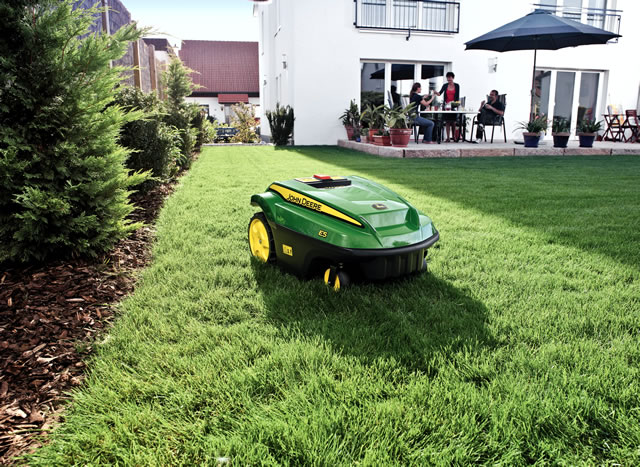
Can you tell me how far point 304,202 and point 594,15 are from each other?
683 inches

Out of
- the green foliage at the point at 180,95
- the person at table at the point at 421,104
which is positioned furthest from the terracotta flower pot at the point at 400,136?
the green foliage at the point at 180,95

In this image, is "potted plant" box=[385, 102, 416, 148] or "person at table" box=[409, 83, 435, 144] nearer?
"potted plant" box=[385, 102, 416, 148]

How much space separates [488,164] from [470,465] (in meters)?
8.29

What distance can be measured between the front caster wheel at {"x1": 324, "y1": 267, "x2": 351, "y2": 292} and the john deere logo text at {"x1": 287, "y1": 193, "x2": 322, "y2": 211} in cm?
36

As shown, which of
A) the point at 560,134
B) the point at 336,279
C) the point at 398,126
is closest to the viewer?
the point at 336,279

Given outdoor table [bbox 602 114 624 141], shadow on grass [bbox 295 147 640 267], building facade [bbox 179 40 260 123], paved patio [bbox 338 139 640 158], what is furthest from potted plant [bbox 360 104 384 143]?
building facade [bbox 179 40 260 123]

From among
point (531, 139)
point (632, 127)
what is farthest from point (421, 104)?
point (632, 127)

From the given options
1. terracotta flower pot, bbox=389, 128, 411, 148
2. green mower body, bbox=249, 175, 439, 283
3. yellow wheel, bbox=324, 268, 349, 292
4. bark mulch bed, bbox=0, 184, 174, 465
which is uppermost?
terracotta flower pot, bbox=389, 128, 411, 148

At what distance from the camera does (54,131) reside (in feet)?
9.74

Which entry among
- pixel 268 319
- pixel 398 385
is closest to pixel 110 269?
pixel 268 319

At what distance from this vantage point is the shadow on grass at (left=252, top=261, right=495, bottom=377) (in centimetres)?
206

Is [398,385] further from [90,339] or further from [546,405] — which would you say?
[90,339]

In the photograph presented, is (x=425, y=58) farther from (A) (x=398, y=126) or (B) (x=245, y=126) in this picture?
(B) (x=245, y=126)

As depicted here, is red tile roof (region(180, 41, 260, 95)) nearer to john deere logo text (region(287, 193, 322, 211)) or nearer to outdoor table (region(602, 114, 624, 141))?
outdoor table (region(602, 114, 624, 141))
